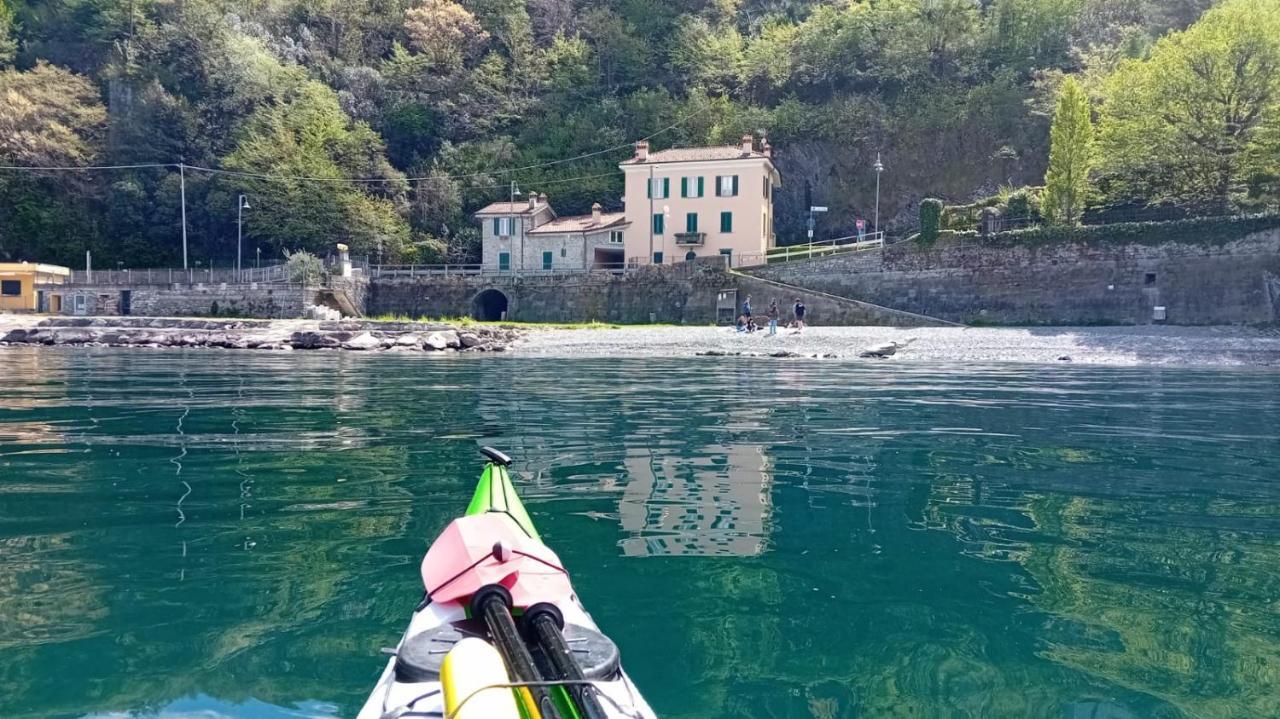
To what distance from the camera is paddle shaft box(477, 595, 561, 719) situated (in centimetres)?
277

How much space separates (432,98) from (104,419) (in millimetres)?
61286

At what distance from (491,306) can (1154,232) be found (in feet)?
110

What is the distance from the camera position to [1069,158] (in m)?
40.5

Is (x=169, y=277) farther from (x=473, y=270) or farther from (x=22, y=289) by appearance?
(x=473, y=270)

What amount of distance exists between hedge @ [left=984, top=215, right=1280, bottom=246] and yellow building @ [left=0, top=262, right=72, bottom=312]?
51.4m

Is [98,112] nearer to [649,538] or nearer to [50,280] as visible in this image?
[50,280]

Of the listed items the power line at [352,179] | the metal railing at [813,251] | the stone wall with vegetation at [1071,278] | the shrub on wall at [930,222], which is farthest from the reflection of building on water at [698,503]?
the power line at [352,179]

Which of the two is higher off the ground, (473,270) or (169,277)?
(473,270)

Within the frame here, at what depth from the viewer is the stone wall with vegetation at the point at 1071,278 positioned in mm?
35031

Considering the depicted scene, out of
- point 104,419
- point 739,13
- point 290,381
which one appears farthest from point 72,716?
point 739,13

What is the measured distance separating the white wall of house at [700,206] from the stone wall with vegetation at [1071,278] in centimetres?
711

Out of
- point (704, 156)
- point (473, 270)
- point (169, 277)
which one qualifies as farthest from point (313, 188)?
point (704, 156)

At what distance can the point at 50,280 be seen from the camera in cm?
5066

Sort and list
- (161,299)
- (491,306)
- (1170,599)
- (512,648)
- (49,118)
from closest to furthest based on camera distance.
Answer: (512,648) < (1170,599) < (161,299) < (491,306) < (49,118)
